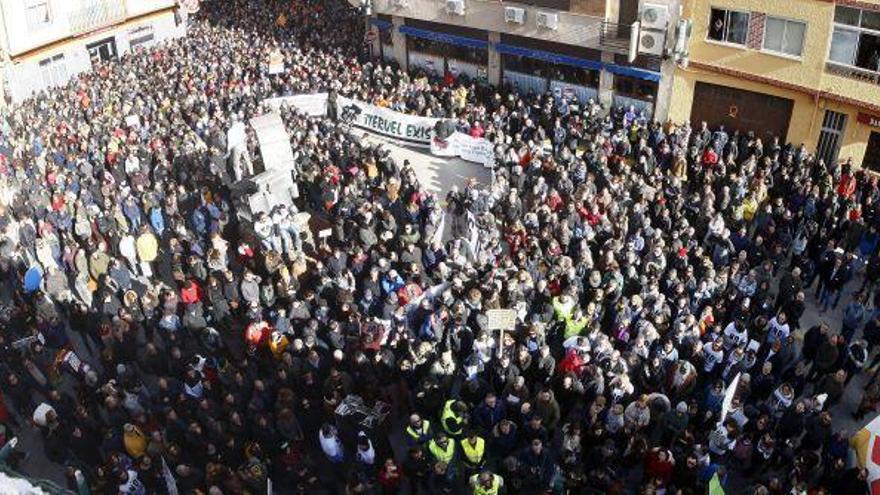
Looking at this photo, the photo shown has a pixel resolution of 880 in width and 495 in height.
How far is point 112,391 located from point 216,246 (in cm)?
435

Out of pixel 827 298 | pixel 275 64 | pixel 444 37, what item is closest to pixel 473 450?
pixel 827 298

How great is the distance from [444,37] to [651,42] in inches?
327

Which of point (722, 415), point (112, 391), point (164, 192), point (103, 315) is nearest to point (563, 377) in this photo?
point (722, 415)

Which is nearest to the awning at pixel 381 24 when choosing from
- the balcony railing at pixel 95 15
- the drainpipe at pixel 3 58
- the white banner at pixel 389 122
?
the white banner at pixel 389 122

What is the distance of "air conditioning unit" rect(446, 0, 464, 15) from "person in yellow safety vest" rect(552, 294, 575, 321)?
15.5m

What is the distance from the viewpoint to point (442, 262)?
536 inches

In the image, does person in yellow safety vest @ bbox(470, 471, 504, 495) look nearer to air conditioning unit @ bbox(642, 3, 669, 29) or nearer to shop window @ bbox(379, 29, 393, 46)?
air conditioning unit @ bbox(642, 3, 669, 29)

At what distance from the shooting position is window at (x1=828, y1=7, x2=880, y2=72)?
17453 mm

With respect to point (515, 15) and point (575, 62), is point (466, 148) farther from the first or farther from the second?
point (515, 15)

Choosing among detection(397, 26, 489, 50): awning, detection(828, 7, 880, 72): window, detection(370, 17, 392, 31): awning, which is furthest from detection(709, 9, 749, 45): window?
detection(370, 17, 392, 31): awning

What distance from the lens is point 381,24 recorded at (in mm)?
28250

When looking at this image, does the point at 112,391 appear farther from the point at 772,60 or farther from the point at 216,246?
the point at 772,60

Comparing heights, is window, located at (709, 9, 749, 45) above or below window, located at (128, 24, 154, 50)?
above

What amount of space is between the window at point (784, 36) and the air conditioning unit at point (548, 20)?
6302 mm
